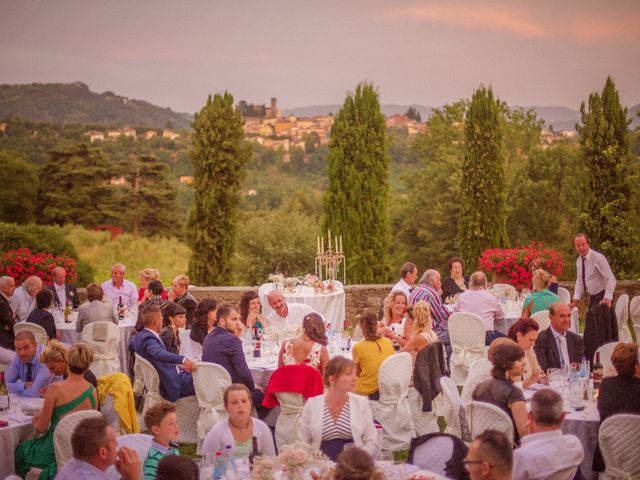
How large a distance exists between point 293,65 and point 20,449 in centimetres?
2159

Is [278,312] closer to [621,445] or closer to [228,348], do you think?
[228,348]

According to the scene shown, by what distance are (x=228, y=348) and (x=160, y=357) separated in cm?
74

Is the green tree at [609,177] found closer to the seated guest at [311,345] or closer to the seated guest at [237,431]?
the seated guest at [311,345]

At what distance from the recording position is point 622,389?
5691mm

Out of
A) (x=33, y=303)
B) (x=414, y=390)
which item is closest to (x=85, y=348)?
(x=414, y=390)

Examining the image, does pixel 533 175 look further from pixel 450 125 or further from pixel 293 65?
pixel 293 65

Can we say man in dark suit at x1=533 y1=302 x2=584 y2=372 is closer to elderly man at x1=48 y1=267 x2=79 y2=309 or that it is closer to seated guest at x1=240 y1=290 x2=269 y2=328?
seated guest at x1=240 y1=290 x2=269 y2=328

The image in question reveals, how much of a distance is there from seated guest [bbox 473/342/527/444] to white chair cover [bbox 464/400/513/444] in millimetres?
116

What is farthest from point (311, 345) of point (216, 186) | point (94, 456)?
point (216, 186)

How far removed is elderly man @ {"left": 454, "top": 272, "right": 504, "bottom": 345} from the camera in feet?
32.5

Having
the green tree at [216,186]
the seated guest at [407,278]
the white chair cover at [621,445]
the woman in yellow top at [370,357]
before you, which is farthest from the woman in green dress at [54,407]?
the green tree at [216,186]

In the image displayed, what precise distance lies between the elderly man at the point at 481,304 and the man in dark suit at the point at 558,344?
2.28 metres

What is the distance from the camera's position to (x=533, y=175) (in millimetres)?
23328

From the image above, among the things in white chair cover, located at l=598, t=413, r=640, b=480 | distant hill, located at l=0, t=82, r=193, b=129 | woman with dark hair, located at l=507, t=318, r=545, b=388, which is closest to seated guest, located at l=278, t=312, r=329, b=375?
woman with dark hair, located at l=507, t=318, r=545, b=388
